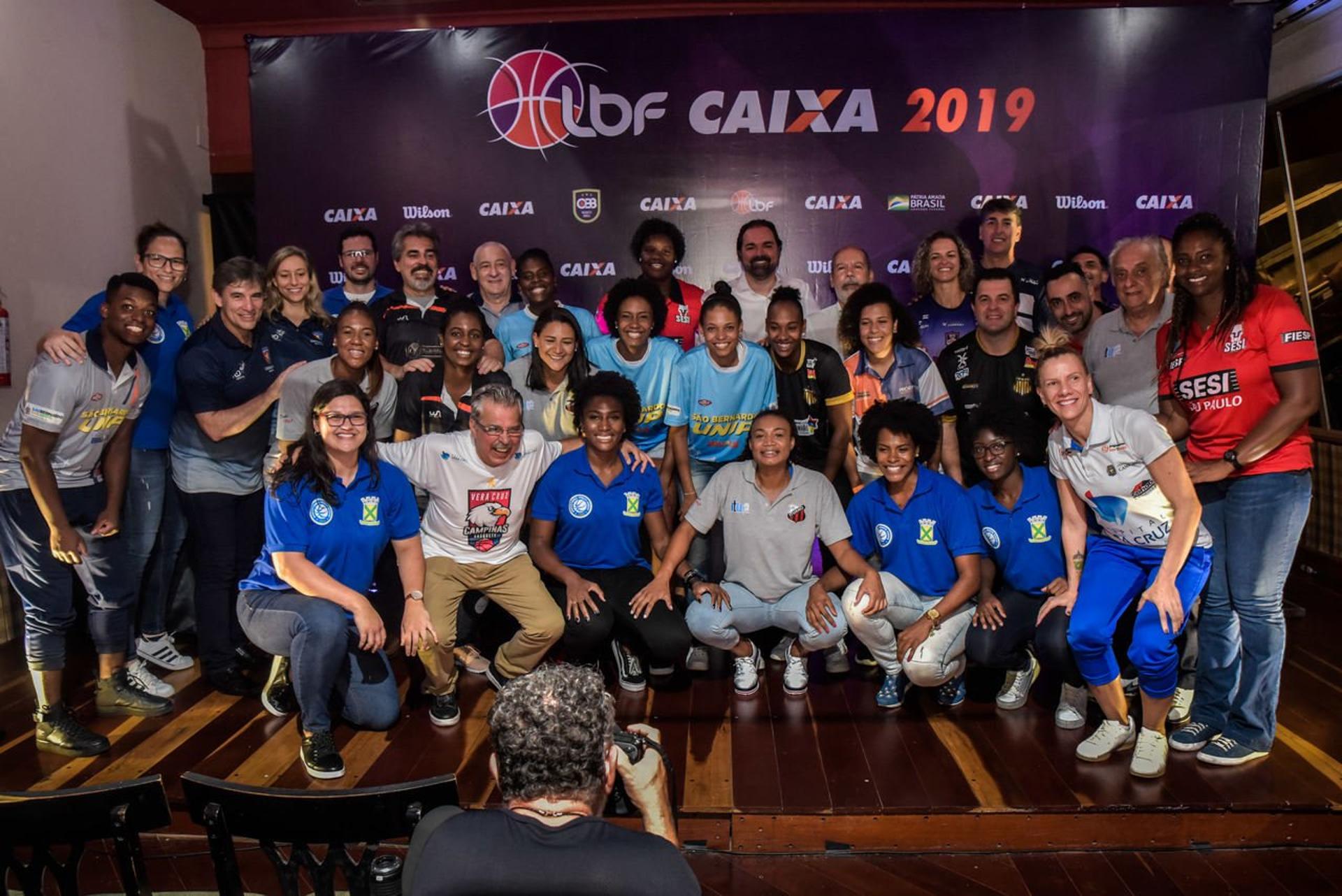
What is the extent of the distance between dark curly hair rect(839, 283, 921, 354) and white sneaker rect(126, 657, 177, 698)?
3000 mm

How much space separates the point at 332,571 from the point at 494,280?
69.4 inches

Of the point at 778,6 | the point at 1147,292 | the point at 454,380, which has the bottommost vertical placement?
the point at 454,380

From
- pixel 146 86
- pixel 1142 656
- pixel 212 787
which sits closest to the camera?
pixel 212 787

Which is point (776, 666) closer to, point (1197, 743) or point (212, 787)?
point (1197, 743)

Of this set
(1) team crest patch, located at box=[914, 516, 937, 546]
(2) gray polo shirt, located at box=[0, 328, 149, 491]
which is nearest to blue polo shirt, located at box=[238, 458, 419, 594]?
(2) gray polo shirt, located at box=[0, 328, 149, 491]

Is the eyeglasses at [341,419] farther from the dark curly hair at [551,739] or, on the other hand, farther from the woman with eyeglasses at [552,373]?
the dark curly hair at [551,739]

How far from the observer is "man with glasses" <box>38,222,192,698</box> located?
11.6 ft

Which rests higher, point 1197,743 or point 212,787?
point 212,787

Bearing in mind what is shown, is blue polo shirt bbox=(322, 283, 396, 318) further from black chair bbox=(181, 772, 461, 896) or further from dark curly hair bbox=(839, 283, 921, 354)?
black chair bbox=(181, 772, 461, 896)

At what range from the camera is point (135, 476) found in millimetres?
3576

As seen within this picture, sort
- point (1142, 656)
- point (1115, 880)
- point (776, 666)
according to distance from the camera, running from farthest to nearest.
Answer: point (776, 666) → point (1142, 656) → point (1115, 880)

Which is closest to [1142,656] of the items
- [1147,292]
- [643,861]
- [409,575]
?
[1147,292]

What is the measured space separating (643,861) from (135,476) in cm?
311

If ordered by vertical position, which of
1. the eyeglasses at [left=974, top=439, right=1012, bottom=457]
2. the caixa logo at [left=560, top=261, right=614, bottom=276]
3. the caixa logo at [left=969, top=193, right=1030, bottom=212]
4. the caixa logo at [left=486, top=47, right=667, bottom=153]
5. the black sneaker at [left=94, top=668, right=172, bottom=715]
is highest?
the caixa logo at [left=486, top=47, right=667, bottom=153]
